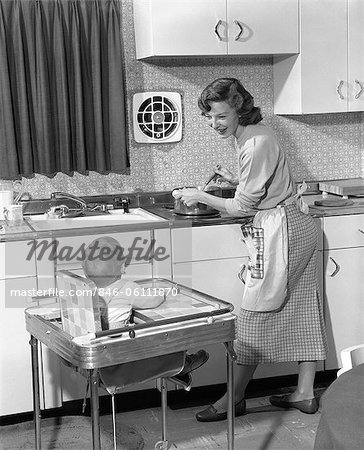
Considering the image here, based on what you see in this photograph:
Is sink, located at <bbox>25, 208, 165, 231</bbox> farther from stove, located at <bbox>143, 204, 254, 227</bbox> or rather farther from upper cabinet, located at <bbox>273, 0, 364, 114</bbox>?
Result: upper cabinet, located at <bbox>273, 0, 364, 114</bbox>

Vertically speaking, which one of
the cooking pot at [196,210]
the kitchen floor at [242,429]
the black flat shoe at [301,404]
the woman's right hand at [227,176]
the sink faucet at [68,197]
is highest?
the woman's right hand at [227,176]

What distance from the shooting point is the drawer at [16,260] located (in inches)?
135

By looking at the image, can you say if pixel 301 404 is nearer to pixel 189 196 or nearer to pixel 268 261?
pixel 268 261

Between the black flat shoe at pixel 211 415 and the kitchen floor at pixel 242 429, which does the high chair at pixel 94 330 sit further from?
the black flat shoe at pixel 211 415

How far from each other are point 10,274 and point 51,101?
0.94 meters

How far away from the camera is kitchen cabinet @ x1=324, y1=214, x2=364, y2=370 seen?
3.85 meters

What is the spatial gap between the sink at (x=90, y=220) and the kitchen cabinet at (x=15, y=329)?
36 cm

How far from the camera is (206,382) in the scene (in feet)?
12.4

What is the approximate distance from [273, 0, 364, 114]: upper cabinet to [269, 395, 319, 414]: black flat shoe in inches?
56.5

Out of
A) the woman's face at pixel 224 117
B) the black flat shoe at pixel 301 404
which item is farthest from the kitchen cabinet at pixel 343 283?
the woman's face at pixel 224 117

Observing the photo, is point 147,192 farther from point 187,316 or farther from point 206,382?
point 187,316

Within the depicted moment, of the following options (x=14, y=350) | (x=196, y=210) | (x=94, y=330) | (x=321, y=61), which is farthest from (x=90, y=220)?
(x=94, y=330)

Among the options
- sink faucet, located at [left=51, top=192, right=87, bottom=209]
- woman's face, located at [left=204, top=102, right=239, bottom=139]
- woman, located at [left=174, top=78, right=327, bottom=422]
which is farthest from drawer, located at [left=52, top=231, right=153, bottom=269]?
woman's face, located at [left=204, top=102, right=239, bottom=139]

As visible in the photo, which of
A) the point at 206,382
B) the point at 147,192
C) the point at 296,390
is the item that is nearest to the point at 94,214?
the point at 147,192
